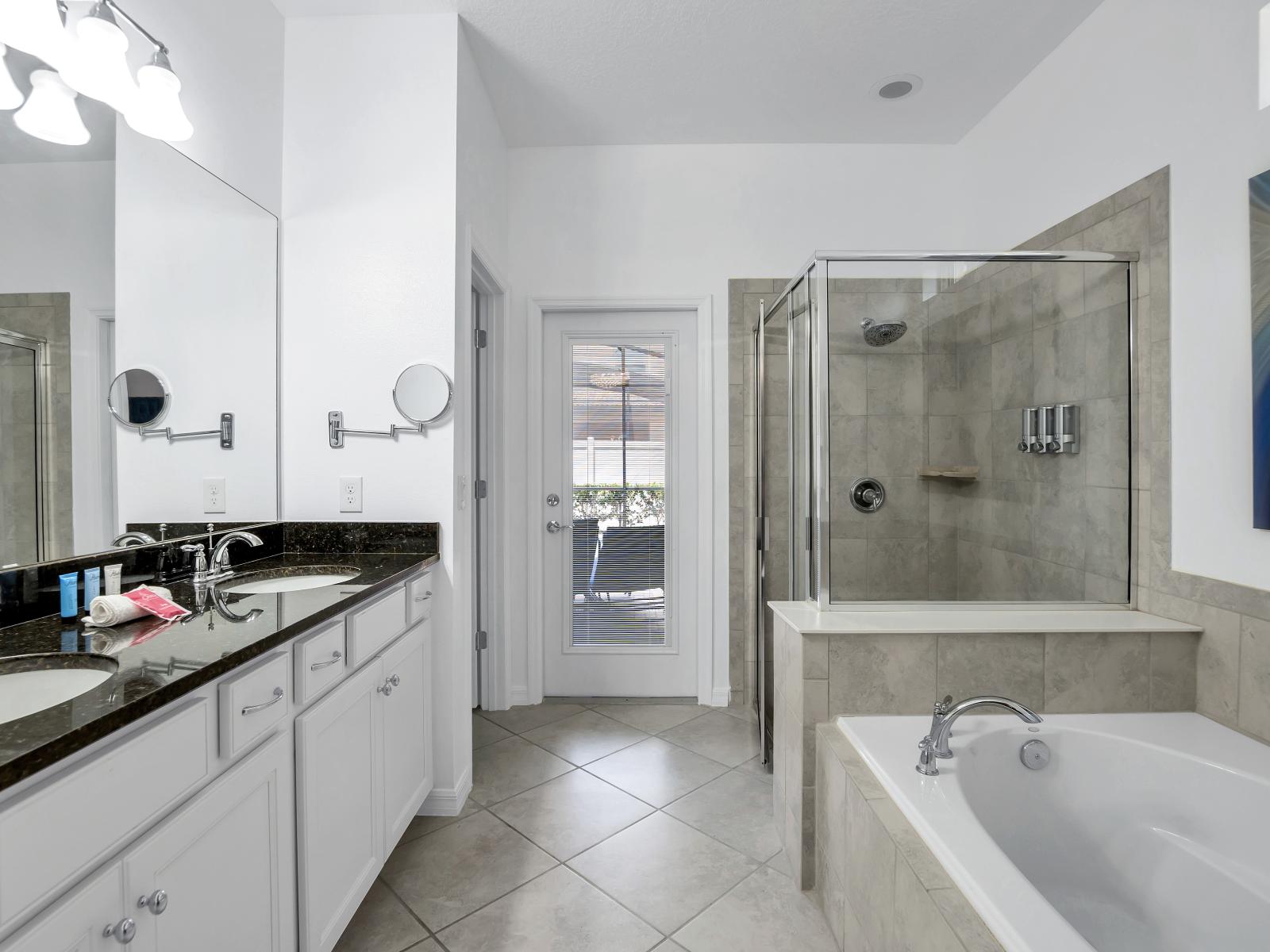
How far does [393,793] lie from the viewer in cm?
172

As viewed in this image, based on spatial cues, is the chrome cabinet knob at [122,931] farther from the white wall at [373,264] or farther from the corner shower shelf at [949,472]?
the corner shower shelf at [949,472]

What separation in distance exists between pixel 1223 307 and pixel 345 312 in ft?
8.61

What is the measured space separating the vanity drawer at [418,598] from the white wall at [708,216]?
0.96 metres

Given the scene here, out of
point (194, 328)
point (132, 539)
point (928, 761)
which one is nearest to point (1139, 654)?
point (928, 761)

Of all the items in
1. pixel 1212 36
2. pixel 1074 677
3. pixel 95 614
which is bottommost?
pixel 1074 677

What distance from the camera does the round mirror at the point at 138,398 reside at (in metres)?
1.49

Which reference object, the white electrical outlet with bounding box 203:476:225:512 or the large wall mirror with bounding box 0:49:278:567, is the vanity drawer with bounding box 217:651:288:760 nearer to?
the large wall mirror with bounding box 0:49:278:567

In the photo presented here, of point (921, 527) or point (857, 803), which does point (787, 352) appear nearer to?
point (921, 527)

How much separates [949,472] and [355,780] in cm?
195

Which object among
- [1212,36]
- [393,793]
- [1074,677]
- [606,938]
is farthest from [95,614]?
[1212,36]

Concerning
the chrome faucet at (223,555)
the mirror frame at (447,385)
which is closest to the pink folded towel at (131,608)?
the chrome faucet at (223,555)

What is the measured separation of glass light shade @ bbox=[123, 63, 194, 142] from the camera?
4.89ft

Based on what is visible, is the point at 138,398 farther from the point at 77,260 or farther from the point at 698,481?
the point at 698,481

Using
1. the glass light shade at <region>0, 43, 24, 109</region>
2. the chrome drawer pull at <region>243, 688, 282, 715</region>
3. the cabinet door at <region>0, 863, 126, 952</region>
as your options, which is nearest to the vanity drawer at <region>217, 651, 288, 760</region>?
the chrome drawer pull at <region>243, 688, 282, 715</region>
